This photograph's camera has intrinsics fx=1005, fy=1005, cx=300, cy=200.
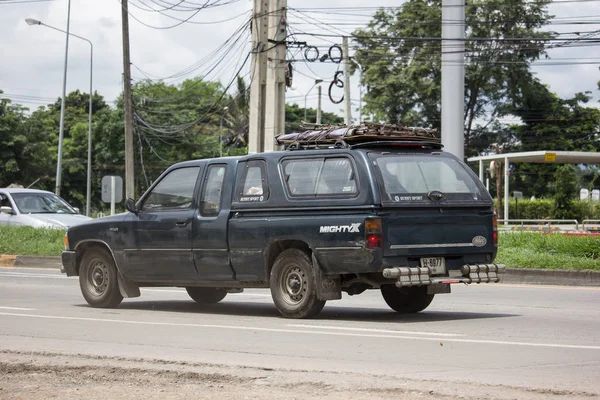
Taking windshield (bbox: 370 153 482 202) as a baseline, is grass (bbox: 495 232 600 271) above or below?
below

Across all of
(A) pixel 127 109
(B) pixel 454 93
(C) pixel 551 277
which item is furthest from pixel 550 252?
(A) pixel 127 109

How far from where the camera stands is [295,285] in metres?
10.9

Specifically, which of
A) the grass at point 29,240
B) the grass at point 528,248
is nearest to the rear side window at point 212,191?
the grass at point 528,248

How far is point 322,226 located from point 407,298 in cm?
175

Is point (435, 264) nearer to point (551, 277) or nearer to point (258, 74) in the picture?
point (551, 277)

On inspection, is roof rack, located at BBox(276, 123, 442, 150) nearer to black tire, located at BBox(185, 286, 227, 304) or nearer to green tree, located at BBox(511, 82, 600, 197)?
black tire, located at BBox(185, 286, 227, 304)

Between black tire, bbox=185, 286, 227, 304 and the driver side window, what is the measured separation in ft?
4.61

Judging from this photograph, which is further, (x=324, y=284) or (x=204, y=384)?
(x=324, y=284)

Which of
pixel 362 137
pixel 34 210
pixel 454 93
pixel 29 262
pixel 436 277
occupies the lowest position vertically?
pixel 29 262

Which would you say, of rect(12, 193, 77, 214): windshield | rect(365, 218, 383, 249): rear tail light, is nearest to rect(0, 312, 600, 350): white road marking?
rect(365, 218, 383, 249): rear tail light

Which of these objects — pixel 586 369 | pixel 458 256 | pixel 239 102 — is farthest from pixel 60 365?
pixel 239 102

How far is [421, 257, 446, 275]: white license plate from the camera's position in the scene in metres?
10.5

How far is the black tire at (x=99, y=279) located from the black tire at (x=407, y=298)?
3507 millimetres

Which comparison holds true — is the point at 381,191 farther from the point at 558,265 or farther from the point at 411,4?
the point at 411,4
